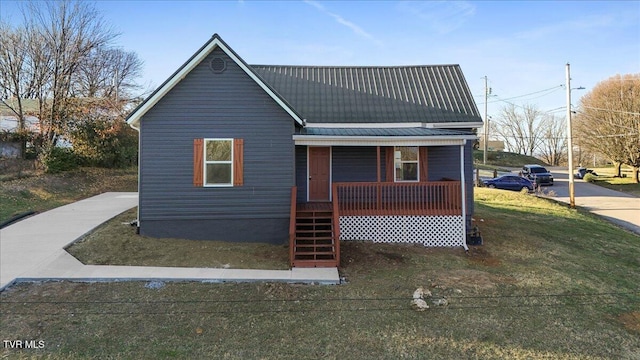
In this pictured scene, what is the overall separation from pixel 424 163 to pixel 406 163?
61cm

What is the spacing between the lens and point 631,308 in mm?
6531

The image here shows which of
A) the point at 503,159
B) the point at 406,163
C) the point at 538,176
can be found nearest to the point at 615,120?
the point at 538,176

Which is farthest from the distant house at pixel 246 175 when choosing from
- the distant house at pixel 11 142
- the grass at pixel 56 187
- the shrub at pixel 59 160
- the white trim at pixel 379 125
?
the distant house at pixel 11 142

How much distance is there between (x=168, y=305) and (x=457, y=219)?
8.14 m

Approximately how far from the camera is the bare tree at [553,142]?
65438 mm

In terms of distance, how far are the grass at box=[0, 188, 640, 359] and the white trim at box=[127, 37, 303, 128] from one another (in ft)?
15.3

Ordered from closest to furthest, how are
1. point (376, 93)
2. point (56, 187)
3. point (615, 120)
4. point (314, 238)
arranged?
point (314, 238)
point (376, 93)
point (56, 187)
point (615, 120)

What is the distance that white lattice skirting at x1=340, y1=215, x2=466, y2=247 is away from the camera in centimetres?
1004

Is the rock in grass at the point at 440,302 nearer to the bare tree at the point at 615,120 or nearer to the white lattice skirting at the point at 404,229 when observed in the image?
the white lattice skirting at the point at 404,229

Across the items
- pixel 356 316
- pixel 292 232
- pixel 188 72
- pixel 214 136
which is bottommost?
pixel 356 316

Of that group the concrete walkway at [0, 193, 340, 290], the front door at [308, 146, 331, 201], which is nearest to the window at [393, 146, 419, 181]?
the front door at [308, 146, 331, 201]

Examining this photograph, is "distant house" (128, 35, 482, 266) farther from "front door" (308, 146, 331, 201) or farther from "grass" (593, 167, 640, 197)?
"grass" (593, 167, 640, 197)

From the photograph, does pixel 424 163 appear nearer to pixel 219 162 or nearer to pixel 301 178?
pixel 301 178

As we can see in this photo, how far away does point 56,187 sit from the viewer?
16.5 m
